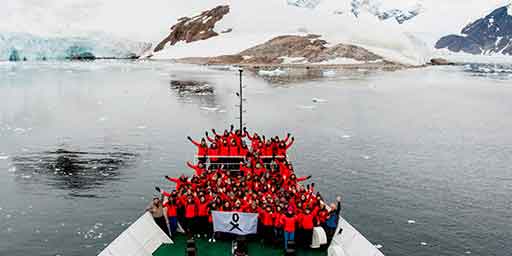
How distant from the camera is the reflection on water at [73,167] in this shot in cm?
2311

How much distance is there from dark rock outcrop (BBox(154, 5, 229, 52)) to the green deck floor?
136 metres

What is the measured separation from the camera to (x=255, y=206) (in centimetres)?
1344

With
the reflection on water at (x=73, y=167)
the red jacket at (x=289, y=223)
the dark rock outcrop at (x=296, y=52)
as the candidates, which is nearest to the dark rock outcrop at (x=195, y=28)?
the dark rock outcrop at (x=296, y=52)

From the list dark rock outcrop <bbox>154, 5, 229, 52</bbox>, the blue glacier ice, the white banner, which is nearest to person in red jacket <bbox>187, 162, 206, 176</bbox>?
the white banner

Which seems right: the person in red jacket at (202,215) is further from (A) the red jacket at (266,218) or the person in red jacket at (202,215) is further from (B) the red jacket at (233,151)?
(B) the red jacket at (233,151)

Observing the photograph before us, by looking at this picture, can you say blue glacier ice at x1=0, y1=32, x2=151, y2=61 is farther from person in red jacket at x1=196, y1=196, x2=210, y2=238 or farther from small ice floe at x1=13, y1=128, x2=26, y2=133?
person in red jacket at x1=196, y1=196, x2=210, y2=238

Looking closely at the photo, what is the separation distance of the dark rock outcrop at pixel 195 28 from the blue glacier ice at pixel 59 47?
10299 mm

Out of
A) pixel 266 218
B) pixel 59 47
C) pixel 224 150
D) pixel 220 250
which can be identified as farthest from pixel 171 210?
pixel 59 47

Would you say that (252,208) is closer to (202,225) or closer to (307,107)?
(202,225)

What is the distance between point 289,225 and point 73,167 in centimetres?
1666

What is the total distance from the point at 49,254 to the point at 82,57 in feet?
466

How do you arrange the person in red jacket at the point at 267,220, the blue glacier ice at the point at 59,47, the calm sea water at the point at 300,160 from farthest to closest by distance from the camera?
1. the blue glacier ice at the point at 59,47
2. the calm sea water at the point at 300,160
3. the person in red jacket at the point at 267,220

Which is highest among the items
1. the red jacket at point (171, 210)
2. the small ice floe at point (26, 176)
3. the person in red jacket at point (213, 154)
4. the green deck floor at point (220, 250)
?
the person in red jacket at point (213, 154)

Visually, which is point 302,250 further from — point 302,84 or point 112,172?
point 302,84
